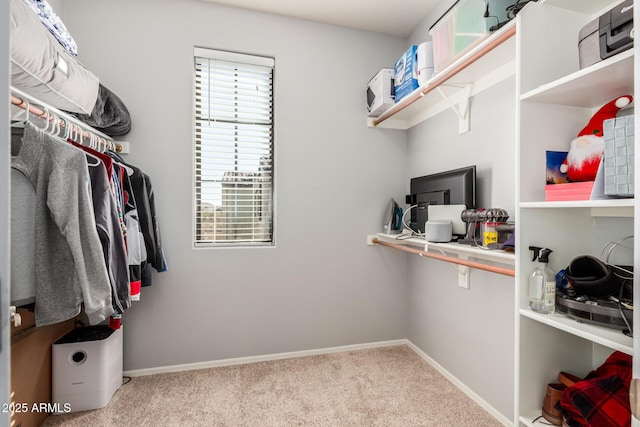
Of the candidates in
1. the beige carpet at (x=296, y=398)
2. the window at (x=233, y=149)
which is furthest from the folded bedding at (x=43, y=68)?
the beige carpet at (x=296, y=398)

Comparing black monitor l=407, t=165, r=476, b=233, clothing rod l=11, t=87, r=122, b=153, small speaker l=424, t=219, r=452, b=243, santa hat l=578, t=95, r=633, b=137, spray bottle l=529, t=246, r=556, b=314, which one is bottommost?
spray bottle l=529, t=246, r=556, b=314

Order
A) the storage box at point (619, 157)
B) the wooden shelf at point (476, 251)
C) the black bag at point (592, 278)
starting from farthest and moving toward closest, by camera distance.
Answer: the wooden shelf at point (476, 251), the black bag at point (592, 278), the storage box at point (619, 157)

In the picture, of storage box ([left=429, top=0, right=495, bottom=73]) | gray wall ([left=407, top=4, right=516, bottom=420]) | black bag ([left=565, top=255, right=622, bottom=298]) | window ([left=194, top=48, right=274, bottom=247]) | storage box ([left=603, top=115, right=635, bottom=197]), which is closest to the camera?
storage box ([left=603, top=115, right=635, bottom=197])

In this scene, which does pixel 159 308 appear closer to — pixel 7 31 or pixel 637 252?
pixel 7 31

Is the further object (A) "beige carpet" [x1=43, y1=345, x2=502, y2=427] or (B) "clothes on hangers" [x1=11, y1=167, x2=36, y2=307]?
(A) "beige carpet" [x1=43, y1=345, x2=502, y2=427]

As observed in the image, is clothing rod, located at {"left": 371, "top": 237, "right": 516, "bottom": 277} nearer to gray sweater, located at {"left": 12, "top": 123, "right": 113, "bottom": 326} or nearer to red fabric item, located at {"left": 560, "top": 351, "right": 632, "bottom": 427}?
red fabric item, located at {"left": 560, "top": 351, "right": 632, "bottom": 427}

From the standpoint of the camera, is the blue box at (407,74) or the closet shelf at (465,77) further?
the blue box at (407,74)

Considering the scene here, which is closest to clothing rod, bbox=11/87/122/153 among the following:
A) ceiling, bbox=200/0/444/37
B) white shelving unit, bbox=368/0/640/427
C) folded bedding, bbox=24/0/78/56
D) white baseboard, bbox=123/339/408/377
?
folded bedding, bbox=24/0/78/56

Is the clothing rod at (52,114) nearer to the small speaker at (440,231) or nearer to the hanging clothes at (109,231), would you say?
the hanging clothes at (109,231)

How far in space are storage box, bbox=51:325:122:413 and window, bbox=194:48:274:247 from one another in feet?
2.81

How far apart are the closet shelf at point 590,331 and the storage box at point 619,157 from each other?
0.41 m

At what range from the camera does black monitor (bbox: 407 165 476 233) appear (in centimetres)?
185

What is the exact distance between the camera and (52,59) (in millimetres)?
1289

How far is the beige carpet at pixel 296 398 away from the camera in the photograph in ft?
5.82
